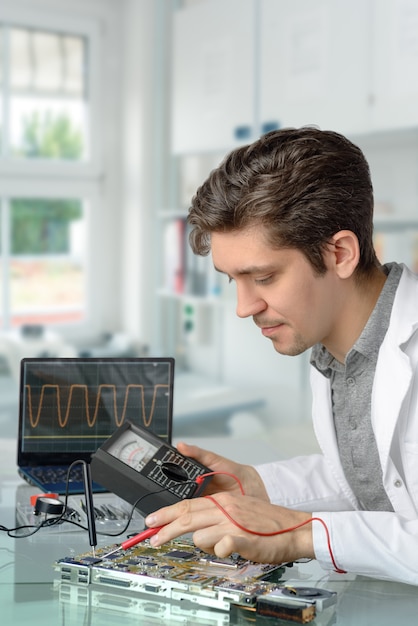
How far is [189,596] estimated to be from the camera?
102cm

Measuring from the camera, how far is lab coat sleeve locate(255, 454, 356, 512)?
1.45 metres

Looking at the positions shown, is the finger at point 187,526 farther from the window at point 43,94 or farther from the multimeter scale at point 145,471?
the window at point 43,94

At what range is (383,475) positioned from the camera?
1.32 metres

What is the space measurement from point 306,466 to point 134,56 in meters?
3.14

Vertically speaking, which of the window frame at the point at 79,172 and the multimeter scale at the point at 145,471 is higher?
the window frame at the point at 79,172

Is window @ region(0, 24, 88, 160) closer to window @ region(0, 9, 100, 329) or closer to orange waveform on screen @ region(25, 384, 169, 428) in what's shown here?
window @ region(0, 9, 100, 329)

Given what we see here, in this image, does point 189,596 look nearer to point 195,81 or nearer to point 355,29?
point 355,29

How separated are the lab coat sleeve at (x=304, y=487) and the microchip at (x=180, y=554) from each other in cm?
31

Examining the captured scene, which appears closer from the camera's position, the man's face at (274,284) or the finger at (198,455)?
the man's face at (274,284)

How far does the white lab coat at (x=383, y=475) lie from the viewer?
44.3 inches

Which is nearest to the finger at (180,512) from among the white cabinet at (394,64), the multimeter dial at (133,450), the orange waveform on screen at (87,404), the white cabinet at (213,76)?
the multimeter dial at (133,450)

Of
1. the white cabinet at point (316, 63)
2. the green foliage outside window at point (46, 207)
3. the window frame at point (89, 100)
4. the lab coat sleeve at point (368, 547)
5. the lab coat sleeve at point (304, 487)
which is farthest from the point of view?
the green foliage outside window at point (46, 207)

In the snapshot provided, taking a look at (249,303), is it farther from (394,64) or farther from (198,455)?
(394,64)

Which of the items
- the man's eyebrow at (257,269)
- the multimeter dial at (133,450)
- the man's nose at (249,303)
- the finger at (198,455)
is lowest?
the finger at (198,455)
